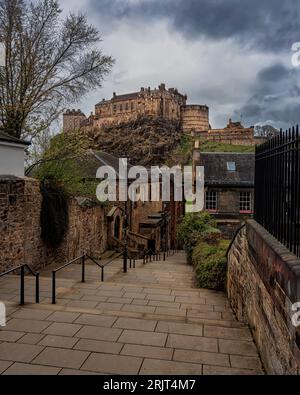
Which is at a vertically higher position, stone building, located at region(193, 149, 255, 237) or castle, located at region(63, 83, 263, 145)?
castle, located at region(63, 83, 263, 145)

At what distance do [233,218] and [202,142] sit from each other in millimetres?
51129

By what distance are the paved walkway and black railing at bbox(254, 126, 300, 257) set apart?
1788 mm

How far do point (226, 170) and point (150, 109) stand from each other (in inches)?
2227

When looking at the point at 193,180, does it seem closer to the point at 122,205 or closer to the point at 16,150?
the point at 122,205

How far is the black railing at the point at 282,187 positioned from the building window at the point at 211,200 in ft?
75.7

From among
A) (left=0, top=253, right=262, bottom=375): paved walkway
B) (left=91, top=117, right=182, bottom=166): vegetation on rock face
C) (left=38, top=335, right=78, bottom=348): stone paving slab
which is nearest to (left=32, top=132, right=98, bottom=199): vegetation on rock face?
(left=0, top=253, right=262, bottom=375): paved walkway

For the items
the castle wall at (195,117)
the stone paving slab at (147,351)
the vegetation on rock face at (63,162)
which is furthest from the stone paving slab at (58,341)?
the castle wall at (195,117)

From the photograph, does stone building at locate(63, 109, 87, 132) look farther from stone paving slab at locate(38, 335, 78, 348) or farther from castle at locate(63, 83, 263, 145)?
castle at locate(63, 83, 263, 145)

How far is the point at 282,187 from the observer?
4219 millimetres

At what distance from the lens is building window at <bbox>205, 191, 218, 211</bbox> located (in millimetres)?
28656

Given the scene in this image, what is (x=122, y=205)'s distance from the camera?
2480 centimetres

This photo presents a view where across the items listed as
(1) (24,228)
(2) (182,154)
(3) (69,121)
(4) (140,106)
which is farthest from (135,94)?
(1) (24,228)

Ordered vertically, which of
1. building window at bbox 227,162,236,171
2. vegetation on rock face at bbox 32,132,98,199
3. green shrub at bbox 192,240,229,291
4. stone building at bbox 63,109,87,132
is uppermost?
stone building at bbox 63,109,87,132

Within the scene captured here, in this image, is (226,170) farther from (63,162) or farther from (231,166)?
(63,162)
